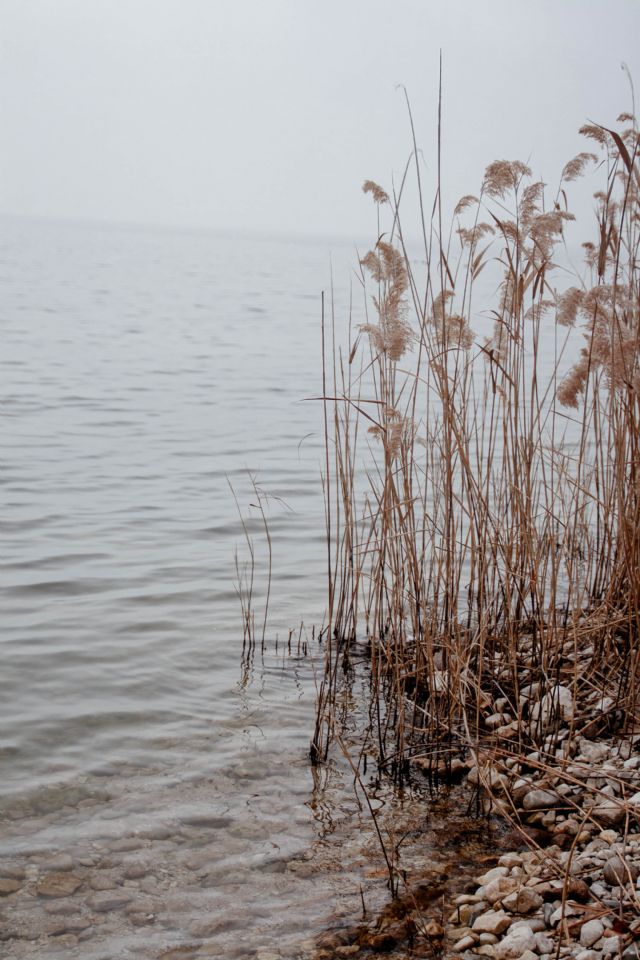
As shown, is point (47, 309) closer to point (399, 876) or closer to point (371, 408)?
point (371, 408)

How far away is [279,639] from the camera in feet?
12.5

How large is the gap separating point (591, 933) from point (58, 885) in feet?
3.97

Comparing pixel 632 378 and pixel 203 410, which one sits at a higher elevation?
pixel 632 378

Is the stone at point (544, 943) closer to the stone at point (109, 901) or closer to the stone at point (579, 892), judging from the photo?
the stone at point (579, 892)

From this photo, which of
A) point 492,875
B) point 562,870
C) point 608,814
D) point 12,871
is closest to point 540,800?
point 608,814

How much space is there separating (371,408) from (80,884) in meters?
6.21

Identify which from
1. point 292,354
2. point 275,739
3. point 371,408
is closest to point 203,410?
point 371,408

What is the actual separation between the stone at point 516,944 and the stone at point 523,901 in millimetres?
103

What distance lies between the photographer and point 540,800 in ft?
7.96

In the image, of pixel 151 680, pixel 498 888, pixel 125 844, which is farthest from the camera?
pixel 151 680

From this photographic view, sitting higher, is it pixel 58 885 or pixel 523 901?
pixel 523 901

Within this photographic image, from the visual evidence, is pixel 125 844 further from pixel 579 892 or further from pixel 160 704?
pixel 579 892

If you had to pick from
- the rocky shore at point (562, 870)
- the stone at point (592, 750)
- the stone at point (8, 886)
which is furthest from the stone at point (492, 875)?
the stone at point (8, 886)

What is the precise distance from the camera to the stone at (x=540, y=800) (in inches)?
95.0
